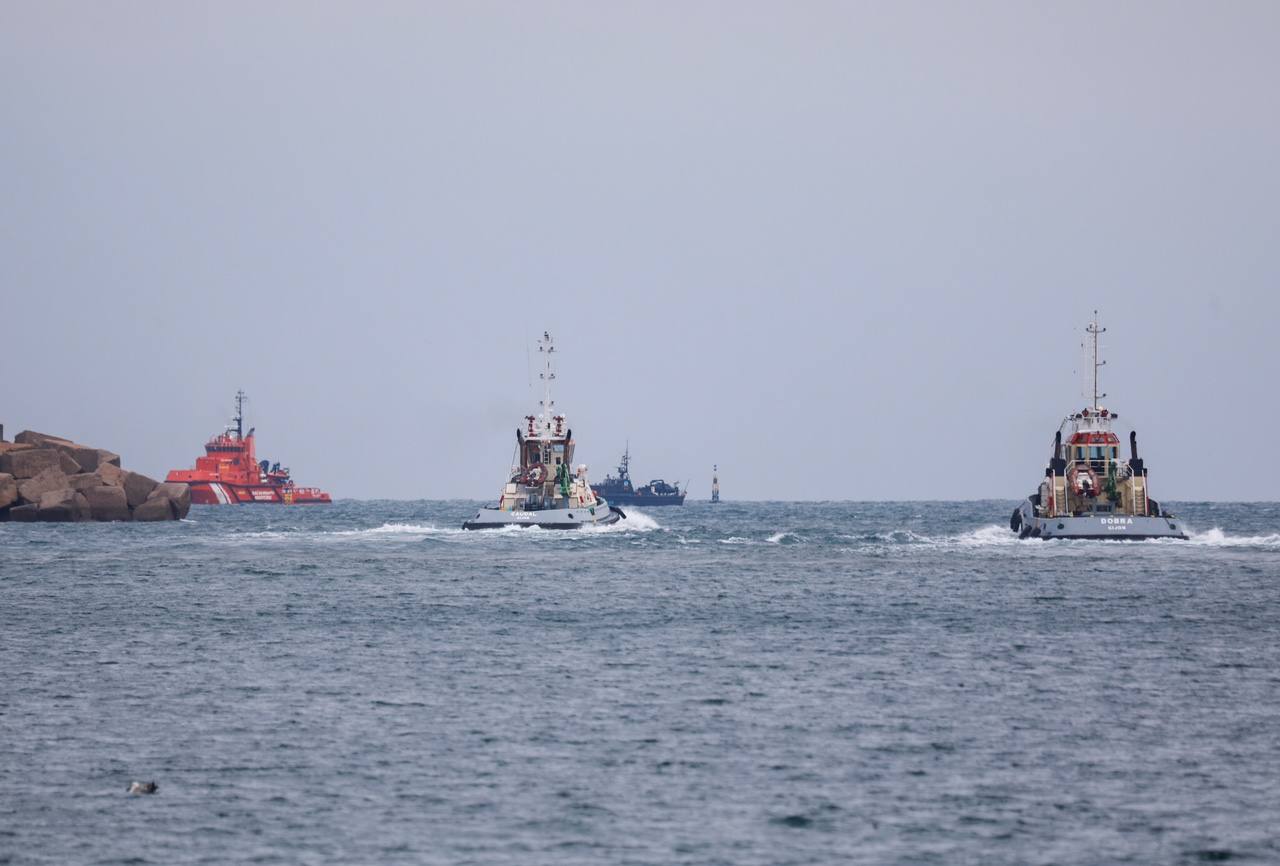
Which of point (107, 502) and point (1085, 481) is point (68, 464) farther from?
point (1085, 481)

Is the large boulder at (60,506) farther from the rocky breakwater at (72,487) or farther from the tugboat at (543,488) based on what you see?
the tugboat at (543,488)

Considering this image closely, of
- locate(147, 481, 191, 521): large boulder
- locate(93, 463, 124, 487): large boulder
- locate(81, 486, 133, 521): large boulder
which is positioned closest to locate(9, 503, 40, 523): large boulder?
locate(81, 486, 133, 521): large boulder

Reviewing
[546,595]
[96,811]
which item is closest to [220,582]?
[546,595]

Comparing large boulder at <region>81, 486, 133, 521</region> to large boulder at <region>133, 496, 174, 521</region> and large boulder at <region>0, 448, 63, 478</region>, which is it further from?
large boulder at <region>0, 448, 63, 478</region>

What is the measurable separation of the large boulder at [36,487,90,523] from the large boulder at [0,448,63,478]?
12.8 ft

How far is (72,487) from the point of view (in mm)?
137750

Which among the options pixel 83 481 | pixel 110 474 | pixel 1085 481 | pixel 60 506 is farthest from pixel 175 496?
pixel 1085 481

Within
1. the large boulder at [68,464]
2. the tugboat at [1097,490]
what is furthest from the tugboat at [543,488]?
the large boulder at [68,464]

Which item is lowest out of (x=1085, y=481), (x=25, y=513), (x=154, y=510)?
(x=25, y=513)

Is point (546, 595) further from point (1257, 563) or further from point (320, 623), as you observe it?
point (1257, 563)

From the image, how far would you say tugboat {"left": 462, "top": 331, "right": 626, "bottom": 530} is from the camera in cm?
10138

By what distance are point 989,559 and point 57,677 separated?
167ft

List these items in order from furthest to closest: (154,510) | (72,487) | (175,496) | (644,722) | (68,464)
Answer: (175,496)
(154,510)
(68,464)
(72,487)
(644,722)

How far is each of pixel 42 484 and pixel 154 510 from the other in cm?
1039
